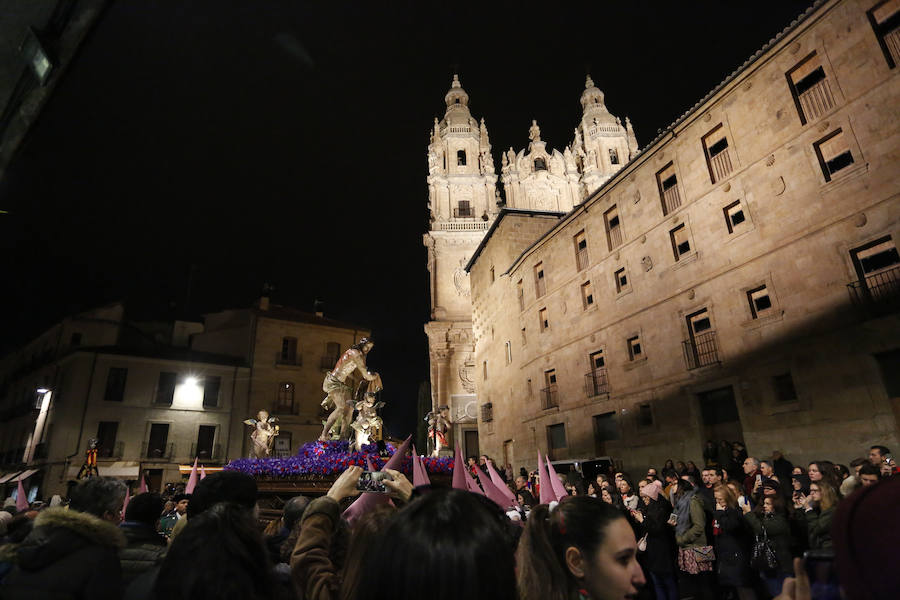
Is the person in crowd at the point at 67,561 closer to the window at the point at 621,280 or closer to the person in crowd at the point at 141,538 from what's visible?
the person in crowd at the point at 141,538

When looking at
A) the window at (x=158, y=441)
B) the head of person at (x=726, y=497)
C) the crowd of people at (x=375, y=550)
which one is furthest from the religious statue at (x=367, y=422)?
the window at (x=158, y=441)

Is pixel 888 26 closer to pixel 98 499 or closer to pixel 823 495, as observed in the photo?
pixel 823 495

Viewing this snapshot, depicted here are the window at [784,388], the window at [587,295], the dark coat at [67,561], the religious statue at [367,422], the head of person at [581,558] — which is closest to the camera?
the head of person at [581,558]

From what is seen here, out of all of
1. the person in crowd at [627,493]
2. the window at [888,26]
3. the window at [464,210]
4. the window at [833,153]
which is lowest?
the person in crowd at [627,493]

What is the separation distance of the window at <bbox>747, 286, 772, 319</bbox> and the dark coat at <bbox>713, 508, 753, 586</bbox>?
939cm

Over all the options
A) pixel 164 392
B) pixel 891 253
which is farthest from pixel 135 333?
pixel 891 253

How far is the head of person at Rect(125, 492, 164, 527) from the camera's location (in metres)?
3.34

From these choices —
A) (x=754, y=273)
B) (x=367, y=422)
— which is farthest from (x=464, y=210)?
(x=367, y=422)

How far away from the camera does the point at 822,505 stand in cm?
599

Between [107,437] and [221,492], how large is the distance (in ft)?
109

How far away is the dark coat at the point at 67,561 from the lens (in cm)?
236

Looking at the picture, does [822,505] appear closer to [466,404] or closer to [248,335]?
[466,404]

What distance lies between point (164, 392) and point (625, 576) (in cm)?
3546

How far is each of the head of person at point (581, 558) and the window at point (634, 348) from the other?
16.9 metres
